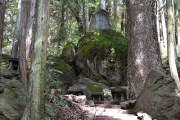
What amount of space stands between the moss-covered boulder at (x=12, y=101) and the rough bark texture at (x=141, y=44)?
13.1 feet

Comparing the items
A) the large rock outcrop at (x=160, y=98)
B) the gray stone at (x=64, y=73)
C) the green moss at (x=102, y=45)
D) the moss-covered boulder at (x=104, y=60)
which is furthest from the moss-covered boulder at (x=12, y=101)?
the green moss at (x=102, y=45)

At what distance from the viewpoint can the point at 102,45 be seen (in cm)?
994

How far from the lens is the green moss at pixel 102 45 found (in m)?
9.73

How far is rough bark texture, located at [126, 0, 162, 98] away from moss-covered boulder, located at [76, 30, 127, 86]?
2.29 m

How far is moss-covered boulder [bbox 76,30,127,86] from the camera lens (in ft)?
30.4

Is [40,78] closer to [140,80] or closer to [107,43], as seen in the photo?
[140,80]

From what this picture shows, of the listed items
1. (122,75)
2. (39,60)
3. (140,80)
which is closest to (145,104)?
(140,80)

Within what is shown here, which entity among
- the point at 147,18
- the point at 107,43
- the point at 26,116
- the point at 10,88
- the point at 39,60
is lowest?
the point at 26,116

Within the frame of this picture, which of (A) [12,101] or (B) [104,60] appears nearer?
(A) [12,101]

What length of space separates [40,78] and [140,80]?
4.14 metres

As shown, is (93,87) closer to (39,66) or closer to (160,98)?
(160,98)

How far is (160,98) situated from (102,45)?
5874 millimetres

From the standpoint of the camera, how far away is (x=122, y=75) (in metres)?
9.20

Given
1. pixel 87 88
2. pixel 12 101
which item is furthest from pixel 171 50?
pixel 12 101
